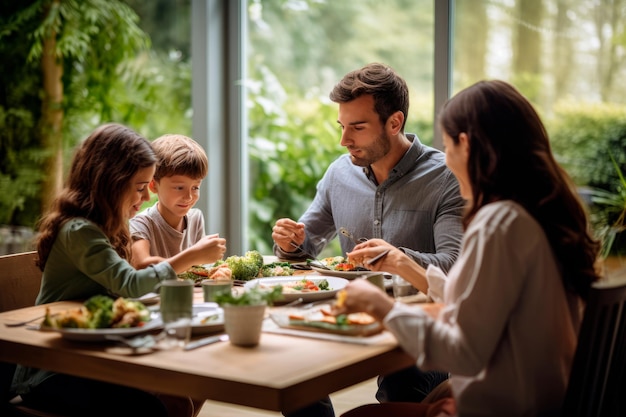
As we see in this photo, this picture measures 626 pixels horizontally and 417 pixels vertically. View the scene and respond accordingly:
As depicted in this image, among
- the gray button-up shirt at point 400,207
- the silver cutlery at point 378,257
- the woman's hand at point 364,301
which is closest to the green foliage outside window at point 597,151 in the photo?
the gray button-up shirt at point 400,207

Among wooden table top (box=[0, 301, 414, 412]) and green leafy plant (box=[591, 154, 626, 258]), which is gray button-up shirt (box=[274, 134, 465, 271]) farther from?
green leafy plant (box=[591, 154, 626, 258])

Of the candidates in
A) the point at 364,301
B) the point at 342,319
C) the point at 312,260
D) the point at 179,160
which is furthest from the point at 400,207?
the point at 364,301

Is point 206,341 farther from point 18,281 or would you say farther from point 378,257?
point 18,281

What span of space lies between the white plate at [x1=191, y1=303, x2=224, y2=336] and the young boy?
1.68 ft

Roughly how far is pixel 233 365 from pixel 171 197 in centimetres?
110

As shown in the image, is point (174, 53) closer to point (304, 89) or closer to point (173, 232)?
point (304, 89)

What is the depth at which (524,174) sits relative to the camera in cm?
177

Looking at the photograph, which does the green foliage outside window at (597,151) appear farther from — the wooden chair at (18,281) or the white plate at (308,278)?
the wooden chair at (18,281)

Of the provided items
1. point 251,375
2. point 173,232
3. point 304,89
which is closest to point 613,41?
point 304,89

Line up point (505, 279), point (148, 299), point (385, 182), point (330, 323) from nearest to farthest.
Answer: point (505, 279) → point (330, 323) → point (148, 299) → point (385, 182)

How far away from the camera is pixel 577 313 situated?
1786 mm

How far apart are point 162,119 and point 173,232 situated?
2.50 metres

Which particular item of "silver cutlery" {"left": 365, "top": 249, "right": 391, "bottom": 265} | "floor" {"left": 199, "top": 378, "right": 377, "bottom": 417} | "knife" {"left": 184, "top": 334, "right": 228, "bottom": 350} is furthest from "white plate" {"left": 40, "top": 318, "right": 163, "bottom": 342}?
"floor" {"left": 199, "top": 378, "right": 377, "bottom": 417}

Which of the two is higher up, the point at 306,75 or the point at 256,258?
the point at 306,75
